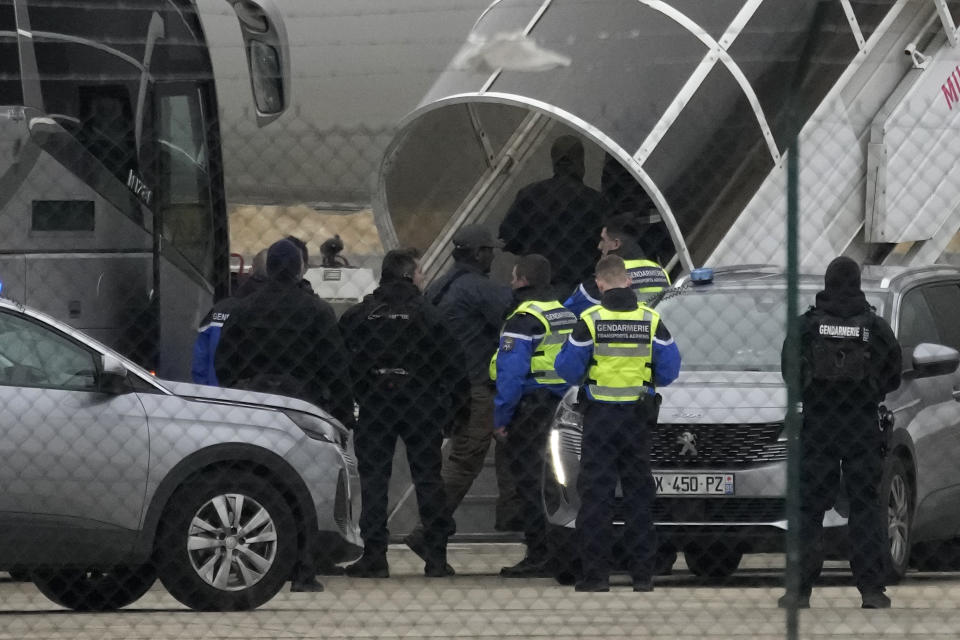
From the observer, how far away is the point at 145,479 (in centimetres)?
912

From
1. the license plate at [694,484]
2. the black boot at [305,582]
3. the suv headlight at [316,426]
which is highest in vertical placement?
the suv headlight at [316,426]

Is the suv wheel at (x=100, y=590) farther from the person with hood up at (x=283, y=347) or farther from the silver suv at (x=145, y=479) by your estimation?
the person with hood up at (x=283, y=347)

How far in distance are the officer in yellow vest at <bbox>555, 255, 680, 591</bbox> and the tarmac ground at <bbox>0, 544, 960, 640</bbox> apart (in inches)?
9.7

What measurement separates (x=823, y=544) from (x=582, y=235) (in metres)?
3.10

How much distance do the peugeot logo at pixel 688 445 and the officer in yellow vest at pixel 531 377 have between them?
114 centimetres

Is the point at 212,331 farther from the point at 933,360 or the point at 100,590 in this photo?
the point at 933,360

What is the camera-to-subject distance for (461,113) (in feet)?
50.8

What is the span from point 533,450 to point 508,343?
0.74 metres

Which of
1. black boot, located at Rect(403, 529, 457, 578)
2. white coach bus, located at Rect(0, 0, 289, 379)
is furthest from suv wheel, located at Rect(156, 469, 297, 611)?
white coach bus, located at Rect(0, 0, 289, 379)

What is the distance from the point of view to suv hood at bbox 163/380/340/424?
9.43 m

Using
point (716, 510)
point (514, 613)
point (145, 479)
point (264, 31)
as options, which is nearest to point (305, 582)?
point (145, 479)

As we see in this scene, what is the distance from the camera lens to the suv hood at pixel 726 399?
10367 millimetres

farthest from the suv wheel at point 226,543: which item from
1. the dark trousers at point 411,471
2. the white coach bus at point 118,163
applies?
the white coach bus at point 118,163

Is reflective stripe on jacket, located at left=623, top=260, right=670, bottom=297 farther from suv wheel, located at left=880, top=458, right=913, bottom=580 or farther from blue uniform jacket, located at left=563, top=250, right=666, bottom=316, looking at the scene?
suv wheel, located at left=880, top=458, right=913, bottom=580
